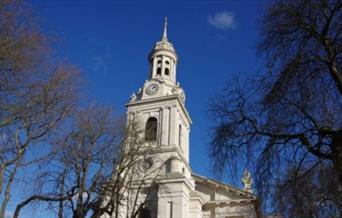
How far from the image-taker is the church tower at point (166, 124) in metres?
31.3

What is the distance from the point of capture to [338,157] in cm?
750

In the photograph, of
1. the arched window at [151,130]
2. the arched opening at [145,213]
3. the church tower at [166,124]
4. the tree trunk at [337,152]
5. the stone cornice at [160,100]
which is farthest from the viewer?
the stone cornice at [160,100]

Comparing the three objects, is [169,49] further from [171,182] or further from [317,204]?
[317,204]

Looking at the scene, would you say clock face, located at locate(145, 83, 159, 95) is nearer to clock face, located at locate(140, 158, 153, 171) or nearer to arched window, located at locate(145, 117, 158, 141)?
arched window, located at locate(145, 117, 158, 141)

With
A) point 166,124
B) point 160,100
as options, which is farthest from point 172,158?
point 160,100

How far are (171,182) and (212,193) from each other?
5.73 m

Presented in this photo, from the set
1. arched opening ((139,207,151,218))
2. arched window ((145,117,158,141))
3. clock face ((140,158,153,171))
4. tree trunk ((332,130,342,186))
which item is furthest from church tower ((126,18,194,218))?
tree trunk ((332,130,342,186))

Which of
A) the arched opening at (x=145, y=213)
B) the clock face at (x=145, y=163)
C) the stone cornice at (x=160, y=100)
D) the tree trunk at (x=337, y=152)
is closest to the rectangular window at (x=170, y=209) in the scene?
the arched opening at (x=145, y=213)

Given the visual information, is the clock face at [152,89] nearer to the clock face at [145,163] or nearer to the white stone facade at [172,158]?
the white stone facade at [172,158]

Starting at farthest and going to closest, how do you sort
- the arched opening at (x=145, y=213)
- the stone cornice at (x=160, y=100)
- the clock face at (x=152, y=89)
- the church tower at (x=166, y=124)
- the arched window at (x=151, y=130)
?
the clock face at (x=152, y=89), the stone cornice at (x=160, y=100), the arched window at (x=151, y=130), the arched opening at (x=145, y=213), the church tower at (x=166, y=124)

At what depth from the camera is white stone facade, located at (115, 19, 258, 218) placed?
31.4 meters

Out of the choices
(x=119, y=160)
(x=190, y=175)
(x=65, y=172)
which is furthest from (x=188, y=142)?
(x=65, y=172)

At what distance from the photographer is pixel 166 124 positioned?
118 ft

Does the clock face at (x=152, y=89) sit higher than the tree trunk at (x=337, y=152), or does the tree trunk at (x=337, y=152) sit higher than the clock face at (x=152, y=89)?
the clock face at (x=152, y=89)
